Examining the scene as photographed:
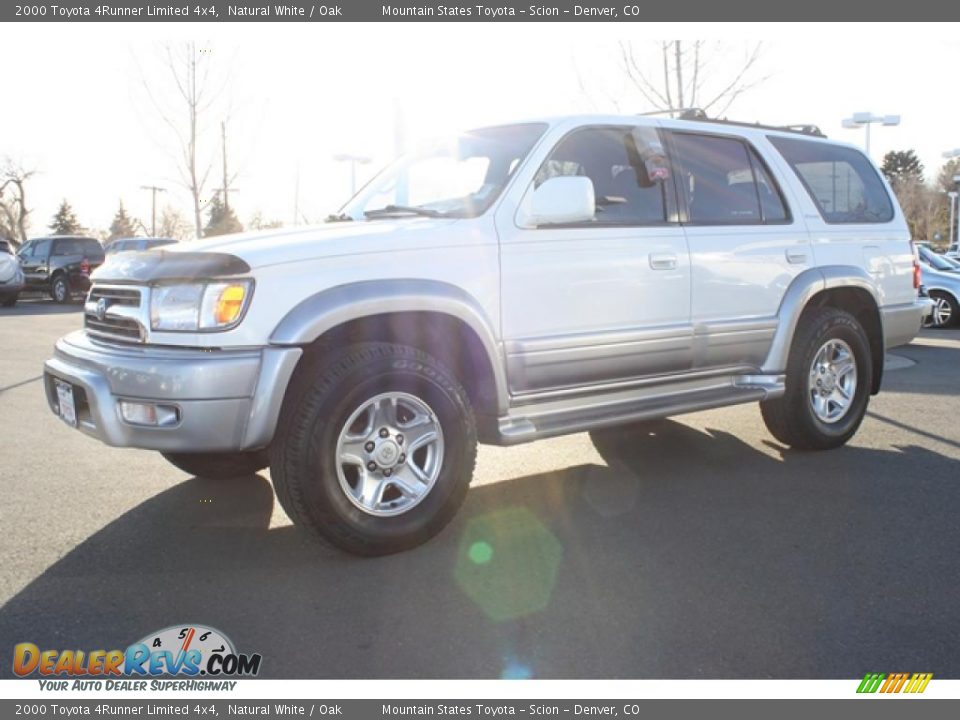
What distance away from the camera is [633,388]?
4.50 metres

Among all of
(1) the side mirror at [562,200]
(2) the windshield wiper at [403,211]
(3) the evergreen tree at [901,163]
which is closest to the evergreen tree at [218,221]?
(2) the windshield wiper at [403,211]

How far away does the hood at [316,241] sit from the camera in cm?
342

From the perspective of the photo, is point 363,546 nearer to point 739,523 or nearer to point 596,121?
point 739,523

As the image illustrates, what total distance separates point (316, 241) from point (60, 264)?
21.0 meters

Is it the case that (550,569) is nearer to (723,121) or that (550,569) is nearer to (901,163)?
(723,121)

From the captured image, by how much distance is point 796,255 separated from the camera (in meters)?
5.18

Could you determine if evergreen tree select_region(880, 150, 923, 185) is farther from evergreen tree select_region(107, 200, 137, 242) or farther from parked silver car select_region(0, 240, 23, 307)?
parked silver car select_region(0, 240, 23, 307)

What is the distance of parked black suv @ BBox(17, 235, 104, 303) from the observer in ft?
71.2

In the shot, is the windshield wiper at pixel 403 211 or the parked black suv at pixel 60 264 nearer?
the windshield wiper at pixel 403 211

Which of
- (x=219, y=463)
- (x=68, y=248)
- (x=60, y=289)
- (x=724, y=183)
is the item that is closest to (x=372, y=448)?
(x=219, y=463)

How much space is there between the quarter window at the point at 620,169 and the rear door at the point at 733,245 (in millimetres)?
190

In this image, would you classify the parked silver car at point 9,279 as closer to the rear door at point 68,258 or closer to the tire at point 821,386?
the rear door at point 68,258

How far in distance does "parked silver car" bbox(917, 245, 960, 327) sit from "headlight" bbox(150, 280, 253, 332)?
13231 mm

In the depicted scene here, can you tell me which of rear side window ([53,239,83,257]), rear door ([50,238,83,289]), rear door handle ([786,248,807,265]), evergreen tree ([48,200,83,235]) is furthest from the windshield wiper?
evergreen tree ([48,200,83,235])
